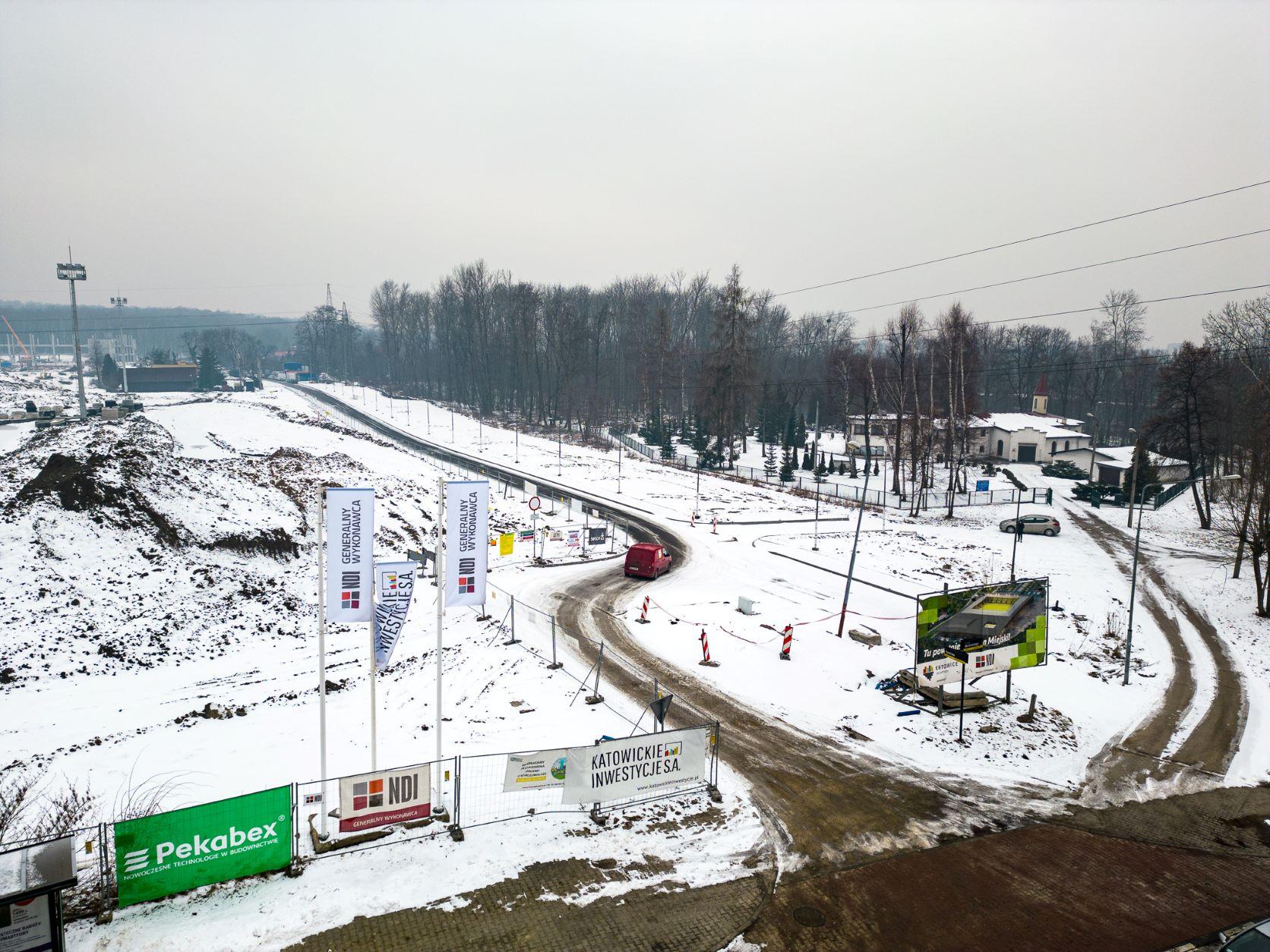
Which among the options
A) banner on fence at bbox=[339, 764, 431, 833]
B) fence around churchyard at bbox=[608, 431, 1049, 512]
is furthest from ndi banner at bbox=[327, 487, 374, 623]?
fence around churchyard at bbox=[608, 431, 1049, 512]

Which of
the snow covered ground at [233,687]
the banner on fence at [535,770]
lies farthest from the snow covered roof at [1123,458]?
the banner on fence at [535,770]

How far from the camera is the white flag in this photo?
551 inches


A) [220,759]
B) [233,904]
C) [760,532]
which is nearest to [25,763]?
[220,759]

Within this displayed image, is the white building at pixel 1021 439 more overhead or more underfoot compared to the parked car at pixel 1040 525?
more overhead

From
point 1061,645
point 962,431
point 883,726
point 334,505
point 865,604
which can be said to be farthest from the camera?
point 962,431

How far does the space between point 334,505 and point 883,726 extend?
48.3 feet

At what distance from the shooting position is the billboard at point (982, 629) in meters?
18.3

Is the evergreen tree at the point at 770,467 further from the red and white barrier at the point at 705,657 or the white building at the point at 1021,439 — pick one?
the red and white barrier at the point at 705,657

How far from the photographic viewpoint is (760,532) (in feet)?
138

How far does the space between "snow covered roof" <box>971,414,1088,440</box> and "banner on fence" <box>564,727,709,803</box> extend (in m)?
78.6

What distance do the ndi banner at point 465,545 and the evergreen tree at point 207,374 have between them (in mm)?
119724

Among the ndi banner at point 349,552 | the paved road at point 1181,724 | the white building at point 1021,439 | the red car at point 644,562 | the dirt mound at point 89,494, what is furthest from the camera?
the white building at point 1021,439

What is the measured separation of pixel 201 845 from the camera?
11164 millimetres

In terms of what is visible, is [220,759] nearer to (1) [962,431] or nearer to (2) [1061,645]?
(2) [1061,645]
